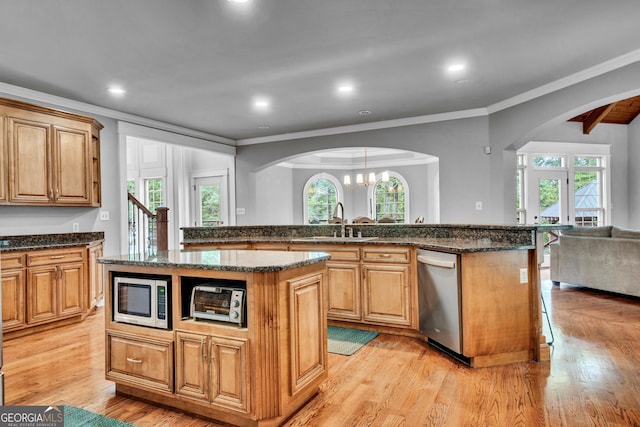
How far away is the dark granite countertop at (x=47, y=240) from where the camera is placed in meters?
3.83

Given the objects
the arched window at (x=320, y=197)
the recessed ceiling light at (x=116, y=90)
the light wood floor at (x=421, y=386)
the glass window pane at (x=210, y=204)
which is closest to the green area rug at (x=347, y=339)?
the light wood floor at (x=421, y=386)

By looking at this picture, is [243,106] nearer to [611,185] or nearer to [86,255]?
[86,255]

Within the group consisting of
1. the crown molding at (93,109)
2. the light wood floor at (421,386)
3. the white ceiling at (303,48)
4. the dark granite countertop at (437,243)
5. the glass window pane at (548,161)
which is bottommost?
the light wood floor at (421,386)

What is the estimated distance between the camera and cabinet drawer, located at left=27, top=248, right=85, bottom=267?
374cm

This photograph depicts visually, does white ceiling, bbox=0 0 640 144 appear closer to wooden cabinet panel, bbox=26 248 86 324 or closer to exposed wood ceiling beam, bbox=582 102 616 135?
wooden cabinet panel, bbox=26 248 86 324

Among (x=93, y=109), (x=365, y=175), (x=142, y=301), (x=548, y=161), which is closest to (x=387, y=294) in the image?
(x=142, y=301)

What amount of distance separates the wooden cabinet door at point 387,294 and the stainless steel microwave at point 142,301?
191 centimetres

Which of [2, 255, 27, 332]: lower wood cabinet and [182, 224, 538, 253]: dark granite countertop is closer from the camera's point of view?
[182, 224, 538, 253]: dark granite countertop

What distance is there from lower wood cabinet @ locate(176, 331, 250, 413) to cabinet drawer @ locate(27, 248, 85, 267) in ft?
8.21

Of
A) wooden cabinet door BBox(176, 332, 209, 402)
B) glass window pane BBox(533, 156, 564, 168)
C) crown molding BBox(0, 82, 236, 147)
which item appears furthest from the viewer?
glass window pane BBox(533, 156, 564, 168)

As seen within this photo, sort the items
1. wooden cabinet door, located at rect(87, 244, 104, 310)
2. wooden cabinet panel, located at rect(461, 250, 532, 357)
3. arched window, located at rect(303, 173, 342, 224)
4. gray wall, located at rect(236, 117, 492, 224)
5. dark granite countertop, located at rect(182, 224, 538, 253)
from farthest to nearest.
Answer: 1. arched window, located at rect(303, 173, 342, 224)
2. gray wall, located at rect(236, 117, 492, 224)
3. wooden cabinet door, located at rect(87, 244, 104, 310)
4. dark granite countertop, located at rect(182, 224, 538, 253)
5. wooden cabinet panel, located at rect(461, 250, 532, 357)

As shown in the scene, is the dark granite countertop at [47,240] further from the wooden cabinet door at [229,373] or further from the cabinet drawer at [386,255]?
the cabinet drawer at [386,255]

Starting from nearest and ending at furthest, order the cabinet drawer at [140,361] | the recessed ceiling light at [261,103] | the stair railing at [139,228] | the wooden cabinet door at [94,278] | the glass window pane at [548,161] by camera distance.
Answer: the cabinet drawer at [140,361]
the wooden cabinet door at [94,278]
the recessed ceiling light at [261,103]
the stair railing at [139,228]
the glass window pane at [548,161]

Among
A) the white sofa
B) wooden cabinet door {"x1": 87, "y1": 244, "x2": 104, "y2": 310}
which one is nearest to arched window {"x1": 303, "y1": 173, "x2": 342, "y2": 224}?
the white sofa
